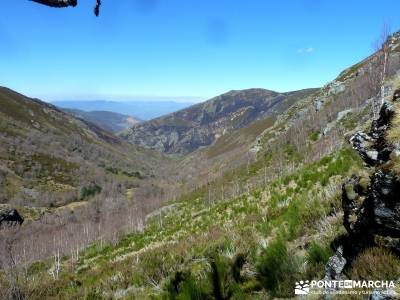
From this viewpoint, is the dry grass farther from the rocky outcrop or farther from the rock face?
the rocky outcrop

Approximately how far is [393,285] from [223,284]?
406cm

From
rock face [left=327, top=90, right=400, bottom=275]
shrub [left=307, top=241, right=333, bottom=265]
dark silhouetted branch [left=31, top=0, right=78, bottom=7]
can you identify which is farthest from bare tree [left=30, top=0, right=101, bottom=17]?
shrub [left=307, top=241, right=333, bottom=265]

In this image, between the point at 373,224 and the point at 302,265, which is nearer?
the point at 373,224

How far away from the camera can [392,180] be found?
17.6 ft

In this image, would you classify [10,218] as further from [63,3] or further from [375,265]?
[375,265]

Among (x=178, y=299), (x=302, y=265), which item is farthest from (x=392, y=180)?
(x=178, y=299)

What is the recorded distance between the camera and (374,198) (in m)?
5.66

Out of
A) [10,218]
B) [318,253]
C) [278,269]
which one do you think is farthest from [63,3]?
[10,218]

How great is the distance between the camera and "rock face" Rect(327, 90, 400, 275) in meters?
5.38

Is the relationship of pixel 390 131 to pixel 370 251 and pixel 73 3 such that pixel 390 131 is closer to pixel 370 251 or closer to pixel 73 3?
pixel 370 251

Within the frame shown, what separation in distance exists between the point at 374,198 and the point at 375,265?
85 centimetres

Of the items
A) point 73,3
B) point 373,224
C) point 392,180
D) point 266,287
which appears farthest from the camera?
point 266,287

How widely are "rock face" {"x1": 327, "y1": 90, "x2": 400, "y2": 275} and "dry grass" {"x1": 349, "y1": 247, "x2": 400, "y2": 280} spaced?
13cm

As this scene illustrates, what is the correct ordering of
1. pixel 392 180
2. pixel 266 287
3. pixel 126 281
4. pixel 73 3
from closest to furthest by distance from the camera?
pixel 73 3 < pixel 392 180 < pixel 266 287 < pixel 126 281
